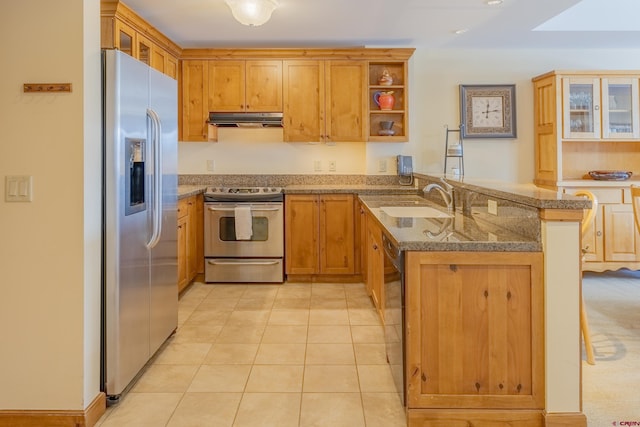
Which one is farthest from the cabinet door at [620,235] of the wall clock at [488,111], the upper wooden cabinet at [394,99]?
the upper wooden cabinet at [394,99]

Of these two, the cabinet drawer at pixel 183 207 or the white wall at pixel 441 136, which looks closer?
the cabinet drawer at pixel 183 207

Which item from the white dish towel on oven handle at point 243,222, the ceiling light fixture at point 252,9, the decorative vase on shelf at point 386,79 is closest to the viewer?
the ceiling light fixture at point 252,9

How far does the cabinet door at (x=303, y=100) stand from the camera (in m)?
4.81

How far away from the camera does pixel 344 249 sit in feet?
15.3

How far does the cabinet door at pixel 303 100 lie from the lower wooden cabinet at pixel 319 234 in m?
0.71

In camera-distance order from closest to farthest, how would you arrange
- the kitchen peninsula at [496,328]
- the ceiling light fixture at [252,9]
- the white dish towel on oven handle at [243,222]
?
the kitchen peninsula at [496,328] → the ceiling light fixture at [252,9] → the white dish towel on oven handle at [243,222]

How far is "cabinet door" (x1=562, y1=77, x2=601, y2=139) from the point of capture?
474 cm

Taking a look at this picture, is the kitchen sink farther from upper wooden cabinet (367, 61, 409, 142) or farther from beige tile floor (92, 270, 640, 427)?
upper wooden cabinet (367, 61, 409, 142)

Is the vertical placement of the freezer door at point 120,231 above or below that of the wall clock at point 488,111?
below

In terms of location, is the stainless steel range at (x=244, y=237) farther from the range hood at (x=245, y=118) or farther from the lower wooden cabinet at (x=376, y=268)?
the lower wooden cabinet at (x=376, y=268)
